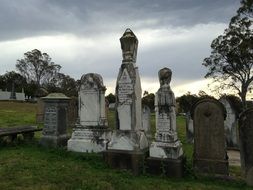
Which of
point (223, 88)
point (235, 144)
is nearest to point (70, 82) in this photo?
point (223, 88)

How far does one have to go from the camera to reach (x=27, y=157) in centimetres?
858

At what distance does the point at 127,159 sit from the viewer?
24.6 ft

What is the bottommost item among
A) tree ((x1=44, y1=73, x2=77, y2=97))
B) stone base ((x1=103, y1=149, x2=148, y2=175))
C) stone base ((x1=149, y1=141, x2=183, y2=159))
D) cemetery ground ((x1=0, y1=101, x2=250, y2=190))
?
cemetery ground ((x1=0, y1=101, x2=250, y2=190))


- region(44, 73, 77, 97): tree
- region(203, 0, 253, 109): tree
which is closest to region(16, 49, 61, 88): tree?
region(44, 73, 77, 97): tree

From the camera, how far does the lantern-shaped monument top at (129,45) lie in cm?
788

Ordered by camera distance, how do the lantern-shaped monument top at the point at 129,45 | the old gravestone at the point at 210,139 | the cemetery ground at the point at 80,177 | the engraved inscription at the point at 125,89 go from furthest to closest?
the lantern-shaped monument top at the point at 129,45 < the engraved inscription at the point at 125,89 < the old gravestone at the point at 210,139 < the cemetery ground at the point at 80,177

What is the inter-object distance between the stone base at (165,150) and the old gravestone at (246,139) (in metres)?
1.42

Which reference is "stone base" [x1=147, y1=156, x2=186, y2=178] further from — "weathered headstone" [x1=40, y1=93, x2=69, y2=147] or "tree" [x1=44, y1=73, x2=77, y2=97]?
"tree" [x1=44, y1=73, x2=77, y2=97]

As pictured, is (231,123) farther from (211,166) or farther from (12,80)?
(12,80)

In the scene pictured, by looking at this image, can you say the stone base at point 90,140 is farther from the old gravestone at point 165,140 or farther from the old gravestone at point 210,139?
the old gravestone at point 210,139

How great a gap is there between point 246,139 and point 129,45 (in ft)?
11.7

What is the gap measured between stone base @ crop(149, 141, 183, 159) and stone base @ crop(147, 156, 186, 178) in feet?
0.30

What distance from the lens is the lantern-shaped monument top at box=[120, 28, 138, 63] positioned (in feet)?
25.8

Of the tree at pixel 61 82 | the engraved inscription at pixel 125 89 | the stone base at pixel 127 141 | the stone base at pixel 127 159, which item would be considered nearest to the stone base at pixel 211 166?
the stone base at pixel 127 159
